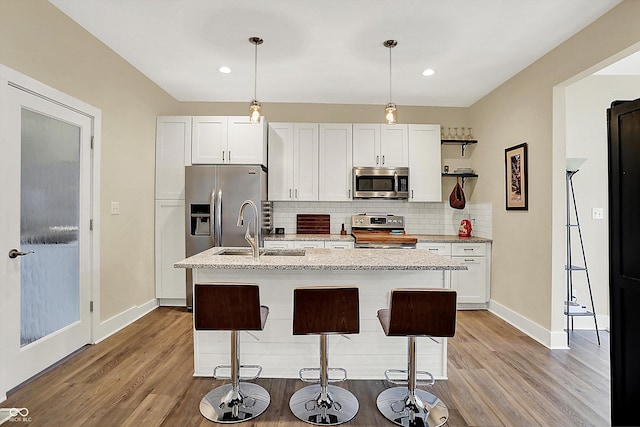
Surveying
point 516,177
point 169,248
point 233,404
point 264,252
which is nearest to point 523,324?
point 516,177

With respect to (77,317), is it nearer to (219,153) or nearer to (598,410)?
(219,153)

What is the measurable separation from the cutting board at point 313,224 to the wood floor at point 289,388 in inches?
83.6

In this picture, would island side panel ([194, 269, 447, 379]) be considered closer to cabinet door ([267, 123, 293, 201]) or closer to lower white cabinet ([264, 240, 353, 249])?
lower white cabinet ([264, 240, 353, 249])

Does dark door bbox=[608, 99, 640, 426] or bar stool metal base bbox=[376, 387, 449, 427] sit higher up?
dark door bbox=[608, 99, 640, 426]

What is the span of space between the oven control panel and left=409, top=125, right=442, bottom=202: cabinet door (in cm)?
35

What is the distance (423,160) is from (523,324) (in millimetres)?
2302

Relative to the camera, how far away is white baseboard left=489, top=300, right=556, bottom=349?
3.13 meters

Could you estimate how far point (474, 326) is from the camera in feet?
12.0

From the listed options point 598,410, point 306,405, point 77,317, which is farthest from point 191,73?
point 598,410

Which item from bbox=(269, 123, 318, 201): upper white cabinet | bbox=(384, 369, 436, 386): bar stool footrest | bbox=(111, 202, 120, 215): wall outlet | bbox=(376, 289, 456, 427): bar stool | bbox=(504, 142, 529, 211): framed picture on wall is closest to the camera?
bbox=(376, 289, 456, 427): bar stool

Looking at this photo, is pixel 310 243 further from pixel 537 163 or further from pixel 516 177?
pixel 537 163

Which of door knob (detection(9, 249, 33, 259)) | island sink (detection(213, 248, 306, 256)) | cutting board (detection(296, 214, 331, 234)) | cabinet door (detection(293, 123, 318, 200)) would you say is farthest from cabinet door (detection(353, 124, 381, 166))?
door knob (detection(9, 249, 33, 259))

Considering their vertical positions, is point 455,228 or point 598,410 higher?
point 455,228

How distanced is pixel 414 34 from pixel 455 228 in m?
2.87
